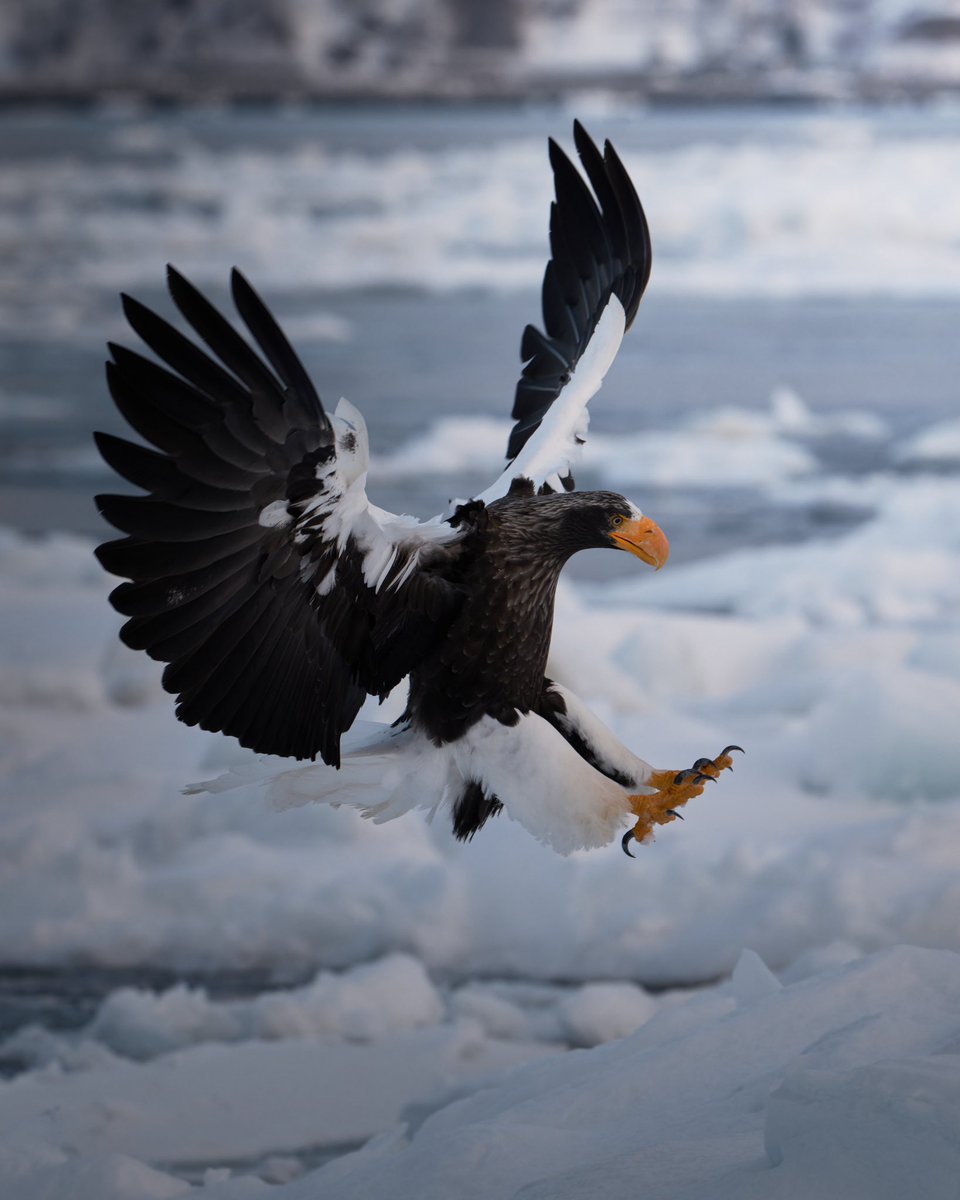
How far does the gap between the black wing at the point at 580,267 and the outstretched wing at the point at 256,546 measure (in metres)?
0.50

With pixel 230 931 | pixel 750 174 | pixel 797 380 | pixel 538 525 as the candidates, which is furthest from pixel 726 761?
pixel 750 174

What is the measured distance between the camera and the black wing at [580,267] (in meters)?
1.95

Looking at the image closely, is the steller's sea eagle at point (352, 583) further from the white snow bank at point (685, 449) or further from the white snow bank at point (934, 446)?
the white snow bank at point (934, 446)

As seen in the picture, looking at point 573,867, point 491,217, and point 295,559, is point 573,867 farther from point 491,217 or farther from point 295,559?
point 491,217

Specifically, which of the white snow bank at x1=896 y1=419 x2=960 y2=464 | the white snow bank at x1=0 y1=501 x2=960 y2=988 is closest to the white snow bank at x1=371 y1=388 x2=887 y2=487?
the white snow bank at x1=896 y1=419 x2=960 y2=464

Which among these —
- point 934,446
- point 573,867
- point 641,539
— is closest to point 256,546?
point 641,539

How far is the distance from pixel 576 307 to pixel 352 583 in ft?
2.14

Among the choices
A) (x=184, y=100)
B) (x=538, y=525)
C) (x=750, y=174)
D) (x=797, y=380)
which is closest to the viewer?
(x=538, y=525)

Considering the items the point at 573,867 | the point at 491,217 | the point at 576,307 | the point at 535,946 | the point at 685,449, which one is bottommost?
the point at 535,946

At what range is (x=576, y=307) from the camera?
6.81 ft

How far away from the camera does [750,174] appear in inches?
310

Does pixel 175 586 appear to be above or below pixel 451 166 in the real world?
below

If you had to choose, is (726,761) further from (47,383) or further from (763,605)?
(47,383)

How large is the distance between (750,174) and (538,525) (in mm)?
6669
